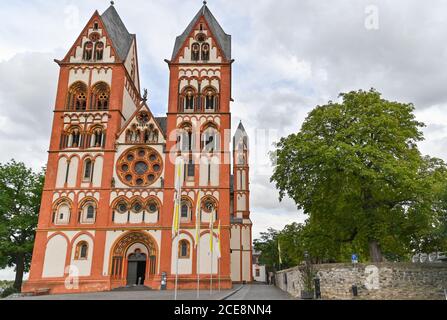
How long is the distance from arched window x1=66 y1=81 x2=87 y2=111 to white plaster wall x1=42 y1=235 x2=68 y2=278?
42.2 ft

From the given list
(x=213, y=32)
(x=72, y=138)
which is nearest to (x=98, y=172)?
(x=72, y=138)

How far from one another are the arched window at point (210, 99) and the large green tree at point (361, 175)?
1401 centimetres

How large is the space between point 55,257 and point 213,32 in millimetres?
27151

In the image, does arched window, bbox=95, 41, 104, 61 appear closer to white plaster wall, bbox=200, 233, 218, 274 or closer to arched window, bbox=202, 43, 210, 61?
arched window, bbox=202, 43, 210, 61

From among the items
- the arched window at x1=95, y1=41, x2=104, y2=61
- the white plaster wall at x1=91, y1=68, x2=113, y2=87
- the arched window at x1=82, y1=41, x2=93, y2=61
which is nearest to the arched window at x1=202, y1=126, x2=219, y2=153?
the white plaster wall at x1=91, y1=68, x2=113, y2=87

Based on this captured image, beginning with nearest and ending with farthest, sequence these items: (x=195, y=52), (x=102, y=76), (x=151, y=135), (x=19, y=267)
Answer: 1. (x=151, y=135)
2. (x=102, y=76)
3. (x=19, y=267)
4. (x=195, y=52)

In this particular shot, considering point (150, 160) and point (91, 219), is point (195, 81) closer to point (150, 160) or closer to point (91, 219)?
point (150, 160)

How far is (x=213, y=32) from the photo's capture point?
39.9 m

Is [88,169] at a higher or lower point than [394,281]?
higher

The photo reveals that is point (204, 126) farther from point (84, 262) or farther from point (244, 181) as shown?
point (244, 181)

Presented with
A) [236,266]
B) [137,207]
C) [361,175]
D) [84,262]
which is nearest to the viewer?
[361,175]

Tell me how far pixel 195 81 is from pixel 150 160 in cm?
948

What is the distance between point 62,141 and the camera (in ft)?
115
